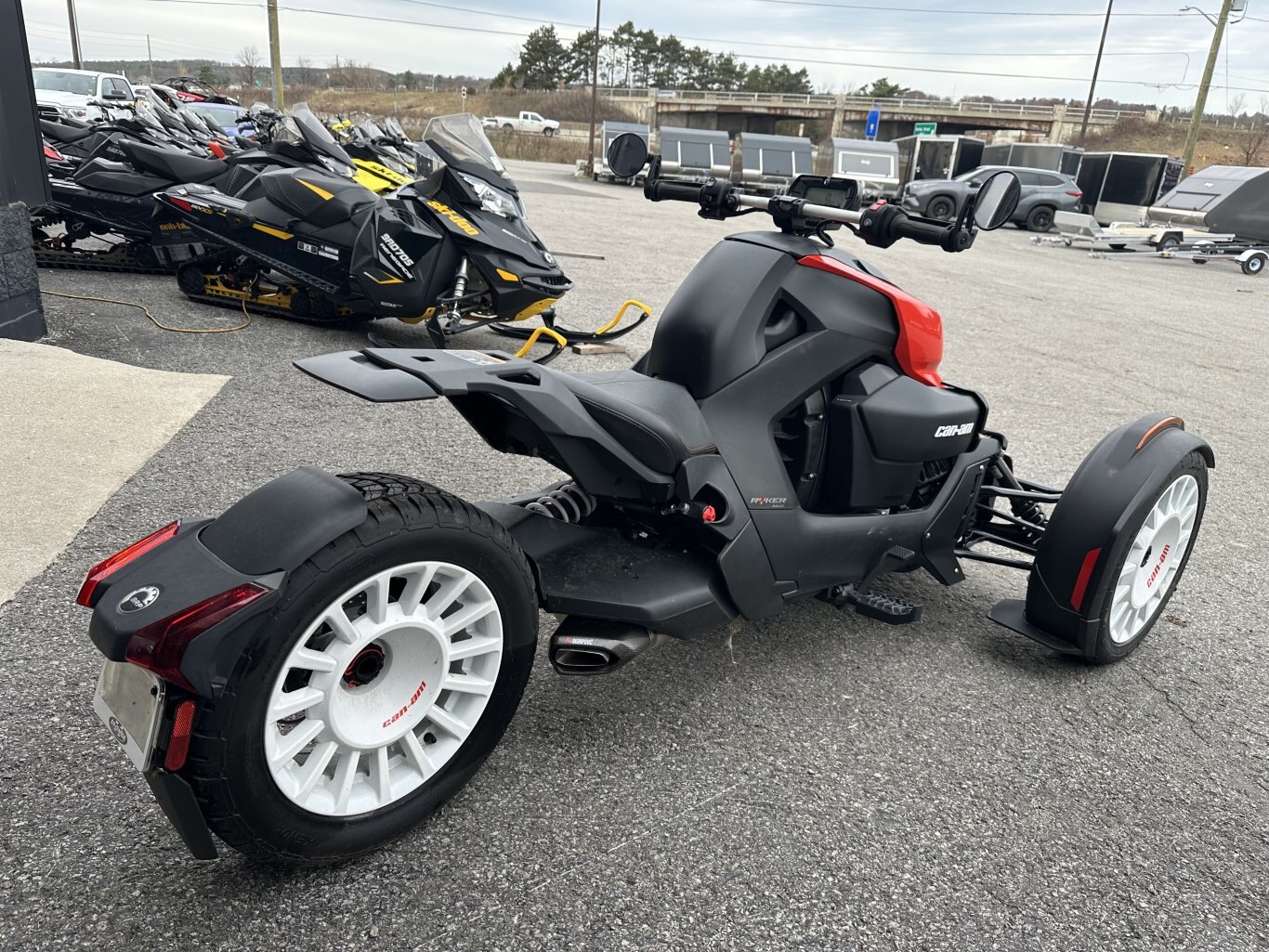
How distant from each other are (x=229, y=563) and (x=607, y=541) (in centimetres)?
116

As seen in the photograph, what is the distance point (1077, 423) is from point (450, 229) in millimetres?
4633

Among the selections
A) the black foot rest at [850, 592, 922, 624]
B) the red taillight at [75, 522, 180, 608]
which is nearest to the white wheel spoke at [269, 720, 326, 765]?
the red taillight at [75, 522, 180, 608]

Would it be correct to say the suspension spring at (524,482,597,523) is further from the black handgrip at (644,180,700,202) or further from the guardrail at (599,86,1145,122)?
the guardrail at (599,86,1145,122)

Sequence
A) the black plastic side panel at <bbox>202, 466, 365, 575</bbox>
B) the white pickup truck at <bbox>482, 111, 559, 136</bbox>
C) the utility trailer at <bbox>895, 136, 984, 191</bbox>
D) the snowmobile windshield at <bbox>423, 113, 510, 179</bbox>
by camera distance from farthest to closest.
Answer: the white pickup truck at <bbox>482, 111, 559, 136</bbox>
the utility trailer at <bbox>895, 136, 984, 191</bbox>
the snowmobile windshield at <bbox>423, 113, 510, 179</bbox>
the black plastic side panel at <bbox>202, 466, 365, 575</bbox>

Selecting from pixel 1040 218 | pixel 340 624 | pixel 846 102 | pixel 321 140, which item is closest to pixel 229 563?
pixel 340 624

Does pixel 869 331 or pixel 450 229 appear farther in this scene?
pixel 450 229

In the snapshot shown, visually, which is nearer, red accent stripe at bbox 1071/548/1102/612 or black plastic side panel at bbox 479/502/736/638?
black plastic side panel at bbox 479/502/736/638

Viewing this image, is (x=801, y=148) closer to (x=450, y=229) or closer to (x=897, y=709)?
(x=450, y=229)

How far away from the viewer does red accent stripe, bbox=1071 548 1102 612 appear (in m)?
2.94

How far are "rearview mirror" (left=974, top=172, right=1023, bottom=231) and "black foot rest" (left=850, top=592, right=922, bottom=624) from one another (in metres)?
1.22

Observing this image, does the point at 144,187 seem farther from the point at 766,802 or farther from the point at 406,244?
the point at 766,802

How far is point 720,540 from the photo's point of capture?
2.60 m

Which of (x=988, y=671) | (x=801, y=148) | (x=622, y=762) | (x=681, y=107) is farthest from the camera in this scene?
(x=681, y=107)

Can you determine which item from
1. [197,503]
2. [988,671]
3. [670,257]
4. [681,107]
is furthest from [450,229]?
[681,107]
